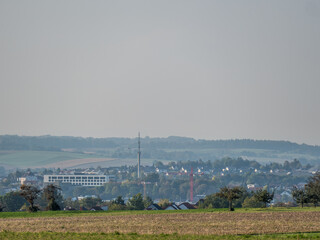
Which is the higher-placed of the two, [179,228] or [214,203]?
[179,228]

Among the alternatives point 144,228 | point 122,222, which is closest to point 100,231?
point 144,228

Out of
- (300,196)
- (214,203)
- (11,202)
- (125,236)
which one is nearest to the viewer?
(125,236)

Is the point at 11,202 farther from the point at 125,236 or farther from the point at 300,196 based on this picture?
the point at 125,236

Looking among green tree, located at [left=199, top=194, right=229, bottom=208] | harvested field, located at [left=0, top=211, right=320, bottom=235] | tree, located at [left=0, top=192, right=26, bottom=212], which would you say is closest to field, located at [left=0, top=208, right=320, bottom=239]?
harvested field, located at [left=0, top=211, right=320, bottom=235]

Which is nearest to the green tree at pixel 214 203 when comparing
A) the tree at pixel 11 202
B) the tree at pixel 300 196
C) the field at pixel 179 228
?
the tree at pixel 300 196

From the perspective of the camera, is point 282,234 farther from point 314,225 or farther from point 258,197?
point 258,197

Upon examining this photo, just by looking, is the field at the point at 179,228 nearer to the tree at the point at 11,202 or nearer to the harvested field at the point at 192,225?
the harvested field at the point at 192,225

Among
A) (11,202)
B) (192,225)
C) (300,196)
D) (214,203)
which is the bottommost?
(11,202)

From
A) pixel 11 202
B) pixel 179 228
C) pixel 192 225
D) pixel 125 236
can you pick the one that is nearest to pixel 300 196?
pixel 192 225

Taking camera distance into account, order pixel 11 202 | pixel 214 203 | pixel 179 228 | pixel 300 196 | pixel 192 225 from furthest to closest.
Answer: pixel 11 202
pixel 214 203
pixel 300 196
pixel 192 225
pixel 179 228

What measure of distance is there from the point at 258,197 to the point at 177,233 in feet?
142

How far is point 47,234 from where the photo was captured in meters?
55.2

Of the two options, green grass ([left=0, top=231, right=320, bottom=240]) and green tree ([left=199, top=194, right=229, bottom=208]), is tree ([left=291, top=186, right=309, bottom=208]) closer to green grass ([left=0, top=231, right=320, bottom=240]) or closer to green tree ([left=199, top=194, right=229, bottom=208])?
green tree ([left=199, top=194, right=229, bottom=208])

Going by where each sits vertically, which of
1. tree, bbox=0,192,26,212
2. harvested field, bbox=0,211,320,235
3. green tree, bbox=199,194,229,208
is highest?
harvested field, bbox=0,211,320,235
